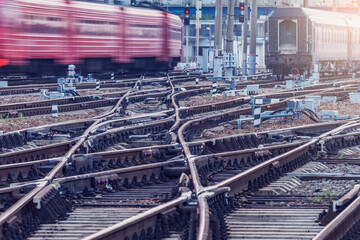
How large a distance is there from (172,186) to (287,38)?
3047 centimetres

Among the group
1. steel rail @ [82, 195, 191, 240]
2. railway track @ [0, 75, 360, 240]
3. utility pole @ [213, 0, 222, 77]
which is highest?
utility pole @ [213, 0, 222, 77]

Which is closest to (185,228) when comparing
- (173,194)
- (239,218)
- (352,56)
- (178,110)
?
(239,218)

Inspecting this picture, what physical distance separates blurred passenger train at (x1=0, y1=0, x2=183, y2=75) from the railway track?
40.8 ft

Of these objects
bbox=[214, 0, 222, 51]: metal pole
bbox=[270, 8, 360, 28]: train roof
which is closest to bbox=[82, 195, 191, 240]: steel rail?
bbox=[270, 8, 360, 28]: train roof

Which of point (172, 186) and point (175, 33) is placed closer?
point (172, 186)

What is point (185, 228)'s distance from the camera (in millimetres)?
6762

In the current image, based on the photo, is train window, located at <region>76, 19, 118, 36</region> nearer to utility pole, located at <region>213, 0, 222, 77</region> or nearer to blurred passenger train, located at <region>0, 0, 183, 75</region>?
blurred passenger train, located at <region>0, 0, 183, 75</region>

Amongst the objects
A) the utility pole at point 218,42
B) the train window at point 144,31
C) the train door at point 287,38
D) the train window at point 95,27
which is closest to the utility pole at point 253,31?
the utility pole at point 218,42

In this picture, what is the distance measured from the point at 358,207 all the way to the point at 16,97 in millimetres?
20449

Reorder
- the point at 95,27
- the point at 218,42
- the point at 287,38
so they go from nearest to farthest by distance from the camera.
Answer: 1. the point at 95,27
2. the point at 287,38
3. the point at 218,42

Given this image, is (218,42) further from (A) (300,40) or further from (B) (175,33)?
(A) (300,40)

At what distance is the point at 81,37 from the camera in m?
31.9

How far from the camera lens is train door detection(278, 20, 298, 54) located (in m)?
38.4

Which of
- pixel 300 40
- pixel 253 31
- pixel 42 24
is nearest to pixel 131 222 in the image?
pixel 42 24
